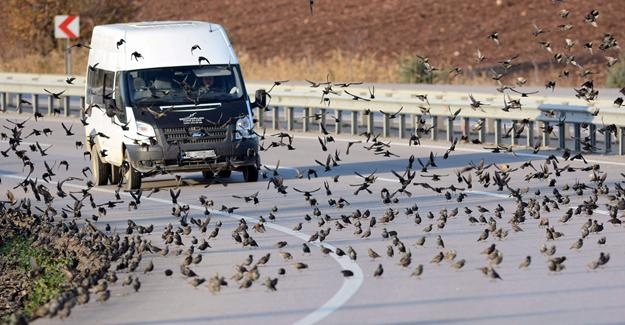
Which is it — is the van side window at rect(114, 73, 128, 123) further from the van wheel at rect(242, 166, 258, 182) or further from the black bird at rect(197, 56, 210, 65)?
the van wheel at rect(242, 166, 258, 182)

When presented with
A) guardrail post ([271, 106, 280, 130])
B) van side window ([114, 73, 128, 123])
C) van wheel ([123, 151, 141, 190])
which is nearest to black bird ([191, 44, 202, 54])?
van side window ([114, 73, 128, 123])

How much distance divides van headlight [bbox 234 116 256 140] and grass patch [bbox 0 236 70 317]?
5.11m

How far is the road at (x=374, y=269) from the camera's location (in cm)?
1170

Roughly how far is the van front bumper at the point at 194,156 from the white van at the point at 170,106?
14mm

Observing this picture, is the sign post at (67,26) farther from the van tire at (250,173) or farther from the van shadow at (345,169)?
the van tire at (250,173)

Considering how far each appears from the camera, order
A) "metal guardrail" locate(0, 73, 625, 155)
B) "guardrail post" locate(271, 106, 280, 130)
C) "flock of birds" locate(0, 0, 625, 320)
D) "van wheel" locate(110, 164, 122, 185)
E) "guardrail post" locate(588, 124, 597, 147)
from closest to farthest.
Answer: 1. "flock of birds" locate(0, 0, 625, 320)
2. "van wheel" locate(110, 164, 122, 185)
3. "metal guardrail" locate(0, 73, 625, 155)
4. "guardrail post" locate(588, 124, 597, 147)
5. "guardrail post" locate(271, 106, 280, 130)

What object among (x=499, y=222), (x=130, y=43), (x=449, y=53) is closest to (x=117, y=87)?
(x=130, y=43)

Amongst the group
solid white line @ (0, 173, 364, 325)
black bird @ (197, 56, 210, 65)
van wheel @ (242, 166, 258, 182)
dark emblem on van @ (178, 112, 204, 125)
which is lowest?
solid white line @ (0, 173, 364, 325)

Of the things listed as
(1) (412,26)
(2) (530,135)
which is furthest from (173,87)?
(1) (412,26)

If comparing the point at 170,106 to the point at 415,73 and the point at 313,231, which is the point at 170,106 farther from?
the point at 415,73

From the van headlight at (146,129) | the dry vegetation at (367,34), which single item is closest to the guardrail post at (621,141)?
the van headlight at (146,129)

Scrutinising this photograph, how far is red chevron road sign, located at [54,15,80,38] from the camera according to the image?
4859 cm

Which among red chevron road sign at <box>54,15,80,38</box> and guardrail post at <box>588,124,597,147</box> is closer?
guardrail post at <box>588,124,597,147</box>

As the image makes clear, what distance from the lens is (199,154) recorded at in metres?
23.0
